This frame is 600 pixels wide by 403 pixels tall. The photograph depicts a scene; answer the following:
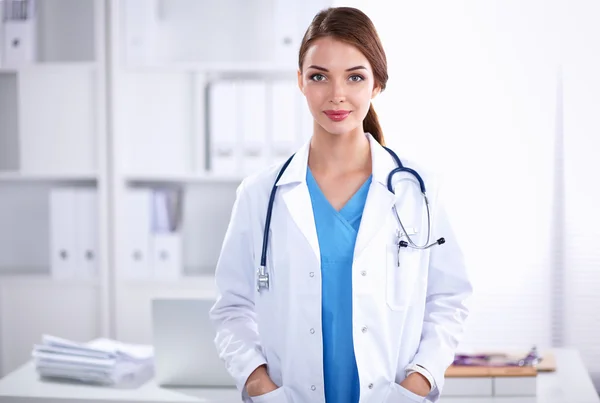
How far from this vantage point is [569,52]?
3242 millimetres

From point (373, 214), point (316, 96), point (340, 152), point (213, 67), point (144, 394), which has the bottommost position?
point (144, 394)

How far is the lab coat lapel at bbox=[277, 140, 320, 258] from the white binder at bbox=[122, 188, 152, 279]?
1.59 meters

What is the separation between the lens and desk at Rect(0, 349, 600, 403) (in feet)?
5.77

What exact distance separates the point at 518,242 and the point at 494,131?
1.65 ft

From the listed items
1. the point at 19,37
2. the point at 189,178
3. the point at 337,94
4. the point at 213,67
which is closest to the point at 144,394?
the point at 337,94

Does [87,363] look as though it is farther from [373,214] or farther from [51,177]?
[51,177]

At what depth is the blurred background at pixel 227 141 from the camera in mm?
3027

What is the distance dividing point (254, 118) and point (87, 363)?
1344 mm

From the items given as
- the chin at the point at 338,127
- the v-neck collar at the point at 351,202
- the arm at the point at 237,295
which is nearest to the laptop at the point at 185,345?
the arm at the point at 237,295

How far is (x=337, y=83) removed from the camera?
1405mm

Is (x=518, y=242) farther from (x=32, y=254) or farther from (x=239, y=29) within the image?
(x=32, y=254)

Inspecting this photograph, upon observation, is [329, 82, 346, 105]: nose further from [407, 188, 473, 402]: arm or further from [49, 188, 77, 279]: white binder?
[49, 188, 77, 279]: white binder

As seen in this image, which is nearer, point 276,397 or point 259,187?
point 276,397

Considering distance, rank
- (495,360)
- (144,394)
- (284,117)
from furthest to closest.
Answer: (284,117) → (495,360) → (144,394)
